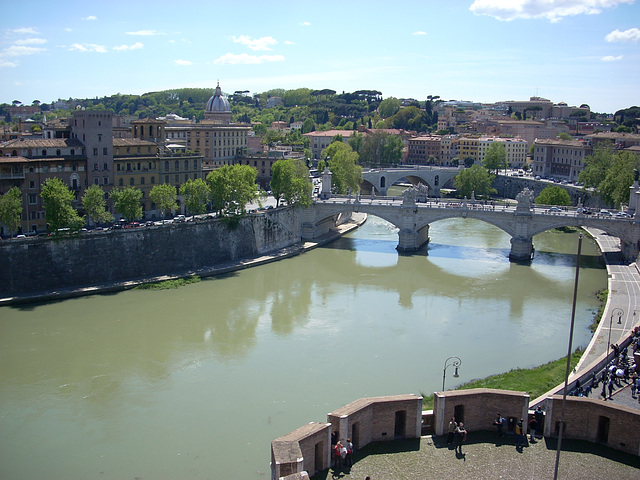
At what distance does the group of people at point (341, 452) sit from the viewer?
36.8ft

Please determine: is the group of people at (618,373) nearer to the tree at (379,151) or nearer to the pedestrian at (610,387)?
the pedestrian at (610,387)

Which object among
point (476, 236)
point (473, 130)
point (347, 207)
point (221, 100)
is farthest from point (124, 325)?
point (473, 130)

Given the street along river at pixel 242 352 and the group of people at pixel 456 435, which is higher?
the group of people at pixel 456 435

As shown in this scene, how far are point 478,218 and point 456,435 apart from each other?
936 inches

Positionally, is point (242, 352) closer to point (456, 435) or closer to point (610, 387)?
point (456, 435)

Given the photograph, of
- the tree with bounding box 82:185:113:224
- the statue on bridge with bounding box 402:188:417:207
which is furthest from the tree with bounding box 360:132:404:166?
the tree with bounding box 82:185:113:224

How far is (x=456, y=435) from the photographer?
39.2 feet

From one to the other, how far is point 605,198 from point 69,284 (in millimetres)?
30210

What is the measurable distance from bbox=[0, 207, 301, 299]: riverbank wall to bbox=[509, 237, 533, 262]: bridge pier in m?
11.3

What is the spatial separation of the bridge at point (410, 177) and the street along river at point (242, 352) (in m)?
24.8

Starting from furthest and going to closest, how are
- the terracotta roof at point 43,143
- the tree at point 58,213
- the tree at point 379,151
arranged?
the tree at point 379,151 → the terracotta roof at point 43,143 → the tree at point 58,213

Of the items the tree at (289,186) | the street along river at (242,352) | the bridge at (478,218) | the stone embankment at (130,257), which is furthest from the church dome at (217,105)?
the street along river at (242,352)

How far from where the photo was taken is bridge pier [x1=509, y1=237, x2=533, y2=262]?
32.7 metres

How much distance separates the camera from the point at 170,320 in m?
22.5
